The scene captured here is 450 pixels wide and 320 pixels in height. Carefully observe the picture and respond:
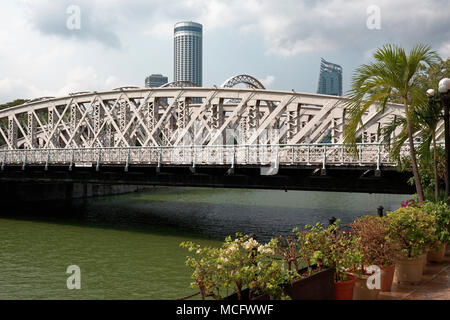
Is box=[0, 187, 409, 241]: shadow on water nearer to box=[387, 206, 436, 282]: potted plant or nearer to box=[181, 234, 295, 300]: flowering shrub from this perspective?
box=[387, 206, 436, 282]: potted plant

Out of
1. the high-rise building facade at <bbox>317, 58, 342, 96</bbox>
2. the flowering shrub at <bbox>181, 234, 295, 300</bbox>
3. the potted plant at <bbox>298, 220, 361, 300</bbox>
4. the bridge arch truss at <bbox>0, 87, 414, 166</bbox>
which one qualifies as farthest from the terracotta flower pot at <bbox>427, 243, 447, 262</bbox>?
the high-rise building facade at <bbox>317, 58, 342, 96</bbox>

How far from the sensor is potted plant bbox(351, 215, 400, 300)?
7066mm

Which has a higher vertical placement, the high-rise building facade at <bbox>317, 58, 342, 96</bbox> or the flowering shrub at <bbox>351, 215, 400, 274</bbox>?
the high-rise building facade at <bbox>317, 58, 342, 96</bbox>

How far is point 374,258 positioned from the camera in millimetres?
7582

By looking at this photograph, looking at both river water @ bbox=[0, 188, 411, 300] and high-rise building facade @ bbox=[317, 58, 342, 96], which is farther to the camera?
high-rise building facade @ bbox=[317, 58, 342, 96]

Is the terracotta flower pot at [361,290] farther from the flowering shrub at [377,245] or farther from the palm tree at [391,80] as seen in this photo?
the palm tree at [391,80]

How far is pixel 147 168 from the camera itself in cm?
A: 2564

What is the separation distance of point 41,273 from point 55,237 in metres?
8.84

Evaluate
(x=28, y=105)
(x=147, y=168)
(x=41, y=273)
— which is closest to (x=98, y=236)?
(x=147, y=168)

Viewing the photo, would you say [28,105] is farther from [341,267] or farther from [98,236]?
[341,267]

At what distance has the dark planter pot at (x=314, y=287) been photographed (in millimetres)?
5770

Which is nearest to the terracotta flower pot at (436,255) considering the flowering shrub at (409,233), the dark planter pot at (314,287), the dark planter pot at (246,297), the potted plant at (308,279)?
the flowering shrub at (409,233)

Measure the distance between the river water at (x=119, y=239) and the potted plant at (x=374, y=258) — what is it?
7.69 meters

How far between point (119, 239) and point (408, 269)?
1846 cm
